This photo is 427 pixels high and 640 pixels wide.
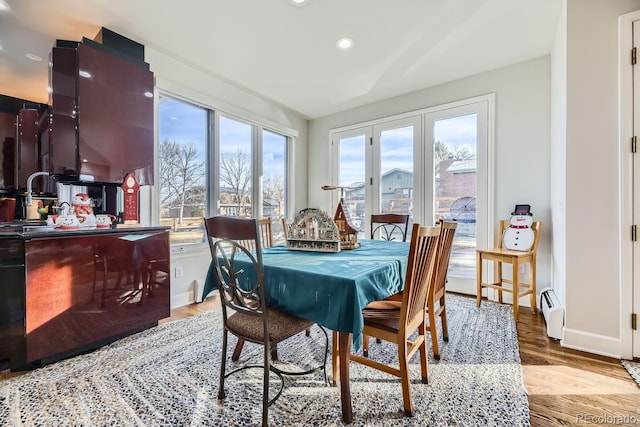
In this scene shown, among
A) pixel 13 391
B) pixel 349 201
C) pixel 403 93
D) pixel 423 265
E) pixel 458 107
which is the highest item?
pixel 403 93

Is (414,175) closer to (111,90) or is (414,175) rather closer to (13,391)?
(111,90)

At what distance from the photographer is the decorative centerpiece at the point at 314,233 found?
6.40 ft

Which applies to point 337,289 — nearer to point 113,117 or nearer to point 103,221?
point 103,221

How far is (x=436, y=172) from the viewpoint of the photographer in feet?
11.9

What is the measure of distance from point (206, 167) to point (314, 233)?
2116 millimetres

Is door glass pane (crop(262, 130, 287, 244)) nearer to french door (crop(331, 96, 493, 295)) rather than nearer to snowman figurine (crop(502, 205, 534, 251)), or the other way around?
french door (crop(331, 96, 493, 295))

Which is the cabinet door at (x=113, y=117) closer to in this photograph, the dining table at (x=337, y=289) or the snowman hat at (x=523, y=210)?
the dining table at (x=337, y=289)

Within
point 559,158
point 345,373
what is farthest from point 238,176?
point 559,158

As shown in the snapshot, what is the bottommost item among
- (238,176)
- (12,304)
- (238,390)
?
(238,390)

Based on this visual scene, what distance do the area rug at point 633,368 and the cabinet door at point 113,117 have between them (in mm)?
3855

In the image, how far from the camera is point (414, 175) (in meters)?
3.78

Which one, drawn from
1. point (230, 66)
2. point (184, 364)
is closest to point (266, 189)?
point (230, 66)

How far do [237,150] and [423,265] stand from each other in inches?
120

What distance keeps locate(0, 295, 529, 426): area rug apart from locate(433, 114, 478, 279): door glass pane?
1.39 meters
